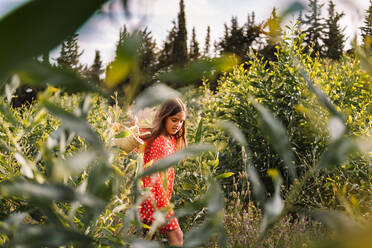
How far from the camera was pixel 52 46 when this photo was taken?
0.18m

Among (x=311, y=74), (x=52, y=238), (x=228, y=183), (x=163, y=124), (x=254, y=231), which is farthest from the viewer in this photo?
(x=228, y=183)

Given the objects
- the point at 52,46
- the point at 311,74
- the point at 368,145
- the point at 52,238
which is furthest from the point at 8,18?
the point at 311,74

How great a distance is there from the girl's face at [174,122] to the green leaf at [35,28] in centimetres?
270

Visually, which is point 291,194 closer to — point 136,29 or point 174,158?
point 174,158

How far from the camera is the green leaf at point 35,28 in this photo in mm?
165

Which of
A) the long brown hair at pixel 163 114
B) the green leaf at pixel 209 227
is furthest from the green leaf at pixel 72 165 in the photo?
the long brown hair at pixel 163 114

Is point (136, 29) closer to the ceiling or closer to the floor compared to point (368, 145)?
closer to the ceiling

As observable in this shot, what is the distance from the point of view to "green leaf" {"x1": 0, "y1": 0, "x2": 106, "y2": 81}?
16cm

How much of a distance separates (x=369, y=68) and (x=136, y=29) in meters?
0.29

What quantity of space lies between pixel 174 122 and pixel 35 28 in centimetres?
277

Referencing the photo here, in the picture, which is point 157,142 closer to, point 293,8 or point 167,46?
point 167,46

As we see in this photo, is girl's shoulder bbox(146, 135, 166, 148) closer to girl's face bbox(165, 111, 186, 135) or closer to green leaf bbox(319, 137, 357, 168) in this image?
girl's face bbox(165, 111, 186, 135)

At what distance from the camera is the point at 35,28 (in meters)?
0.16

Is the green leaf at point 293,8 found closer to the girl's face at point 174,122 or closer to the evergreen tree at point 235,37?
the evergreen tree at point 235,37
